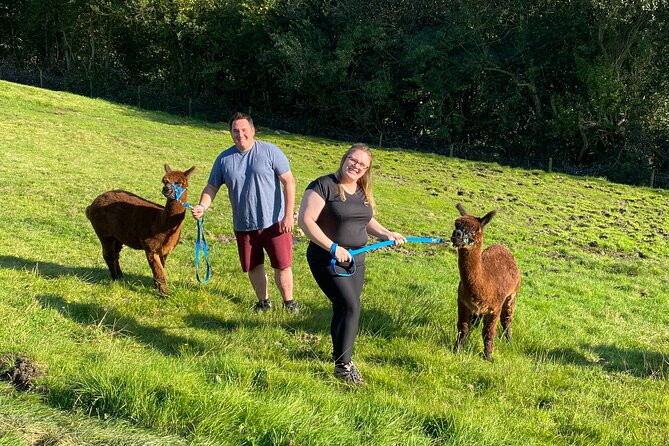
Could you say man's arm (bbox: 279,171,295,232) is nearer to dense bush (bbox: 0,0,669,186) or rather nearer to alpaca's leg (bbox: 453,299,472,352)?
alpaca's leg (bbox: 453,299,472,352)

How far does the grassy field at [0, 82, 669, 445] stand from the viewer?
3.33 metres

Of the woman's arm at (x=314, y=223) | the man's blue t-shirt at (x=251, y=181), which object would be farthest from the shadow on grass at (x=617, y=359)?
the man's blue t-shirt at (x=251, y=181)

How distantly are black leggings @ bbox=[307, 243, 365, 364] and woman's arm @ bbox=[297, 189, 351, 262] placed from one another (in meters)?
0.21

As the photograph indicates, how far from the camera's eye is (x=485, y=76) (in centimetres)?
3077

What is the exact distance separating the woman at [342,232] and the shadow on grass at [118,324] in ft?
4.61

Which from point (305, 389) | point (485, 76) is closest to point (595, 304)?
point (305, 389)

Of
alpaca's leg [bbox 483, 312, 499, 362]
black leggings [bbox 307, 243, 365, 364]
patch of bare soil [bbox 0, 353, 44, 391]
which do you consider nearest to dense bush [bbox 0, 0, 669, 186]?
alpaca's leg [bbox 483, 312, 499, 362]

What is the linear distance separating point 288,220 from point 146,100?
1352 inches

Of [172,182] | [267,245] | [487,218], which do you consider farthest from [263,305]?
[487,218]

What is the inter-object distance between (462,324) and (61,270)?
524 cm

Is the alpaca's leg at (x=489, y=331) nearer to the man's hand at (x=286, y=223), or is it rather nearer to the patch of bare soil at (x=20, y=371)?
the man's hand at (x=286, y=223)

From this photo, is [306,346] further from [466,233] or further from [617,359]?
[617,359]

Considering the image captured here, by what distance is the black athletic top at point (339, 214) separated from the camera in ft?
14.7

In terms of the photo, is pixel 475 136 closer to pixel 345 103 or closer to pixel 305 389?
pixel 345 103
